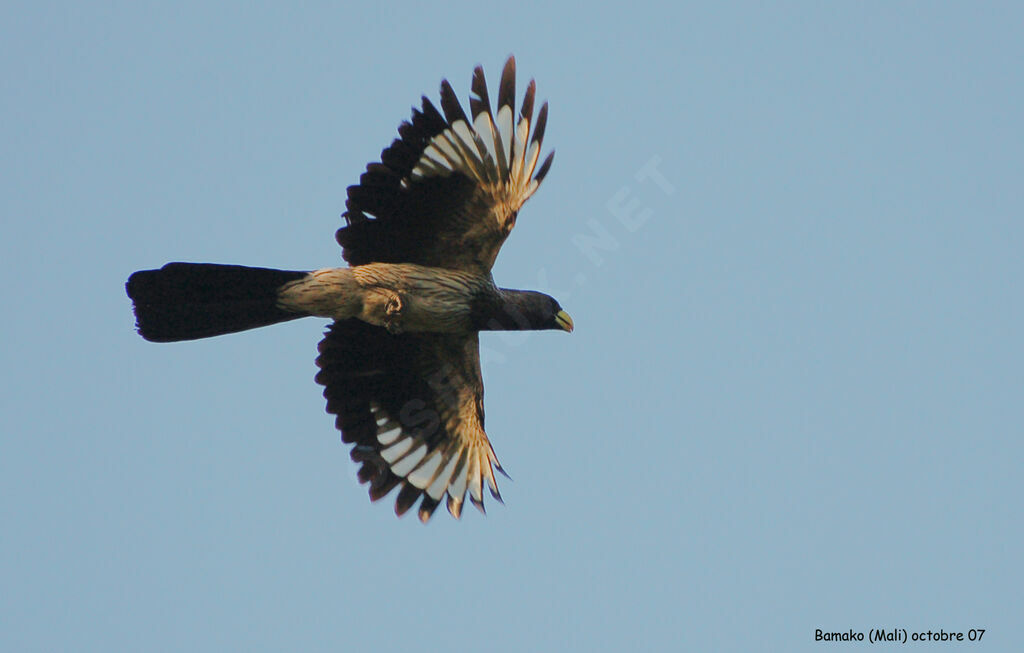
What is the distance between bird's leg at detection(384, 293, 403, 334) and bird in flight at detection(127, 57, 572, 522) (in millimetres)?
10

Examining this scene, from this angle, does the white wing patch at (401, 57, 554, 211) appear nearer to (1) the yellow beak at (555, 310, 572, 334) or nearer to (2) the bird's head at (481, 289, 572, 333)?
(2) the bird's head at (481, 289, 572, 333)

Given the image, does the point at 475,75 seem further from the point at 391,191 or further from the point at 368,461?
the point at 368,461

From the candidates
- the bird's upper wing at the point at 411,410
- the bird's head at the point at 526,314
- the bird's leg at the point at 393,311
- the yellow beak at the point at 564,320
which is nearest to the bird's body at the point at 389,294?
the bird's leg at the point at 393,311

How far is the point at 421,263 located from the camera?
10.3m

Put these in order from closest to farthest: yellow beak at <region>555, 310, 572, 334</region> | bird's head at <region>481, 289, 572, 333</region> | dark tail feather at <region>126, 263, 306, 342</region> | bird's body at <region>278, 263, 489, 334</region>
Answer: dark tail feather at <region>126, 263, 306, 342</region>
bird's body at <region>278, 263, 489, 334</region>
bird's head at <region>481, 289, 572, 333</region>
yellow beak at <region>555, 310, 572, 334</region>

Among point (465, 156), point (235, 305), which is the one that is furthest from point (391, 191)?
point (235, 305)

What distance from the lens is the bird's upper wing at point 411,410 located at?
35.0 feet

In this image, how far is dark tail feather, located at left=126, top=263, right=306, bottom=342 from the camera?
9766 mm

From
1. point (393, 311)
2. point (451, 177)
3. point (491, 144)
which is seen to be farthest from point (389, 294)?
point (491, 144)

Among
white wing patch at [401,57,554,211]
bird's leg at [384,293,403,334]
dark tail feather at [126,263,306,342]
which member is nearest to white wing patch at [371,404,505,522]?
bird's leg at [384,293,403,334]

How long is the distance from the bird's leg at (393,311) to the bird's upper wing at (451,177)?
13.3 inches

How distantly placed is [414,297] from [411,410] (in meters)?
1.18

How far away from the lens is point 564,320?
11086mm

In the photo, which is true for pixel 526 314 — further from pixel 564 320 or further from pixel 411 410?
pixel 411 410
